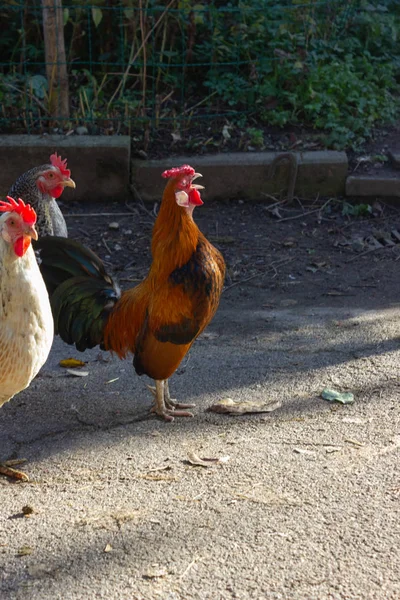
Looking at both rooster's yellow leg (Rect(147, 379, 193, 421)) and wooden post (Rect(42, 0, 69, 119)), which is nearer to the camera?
rooster's yellow leg (Rect(147, 379, 193, 421))

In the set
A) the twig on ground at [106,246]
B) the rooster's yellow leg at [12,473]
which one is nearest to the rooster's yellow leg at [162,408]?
the rooster's yellow leg at [12,473]

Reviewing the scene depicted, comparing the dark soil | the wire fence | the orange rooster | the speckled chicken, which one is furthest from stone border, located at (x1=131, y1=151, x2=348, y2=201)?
the orange rooster

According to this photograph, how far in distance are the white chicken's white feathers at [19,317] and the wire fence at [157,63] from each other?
4507 millimetres

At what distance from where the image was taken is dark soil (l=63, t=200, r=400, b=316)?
6.09m

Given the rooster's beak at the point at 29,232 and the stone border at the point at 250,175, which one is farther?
the stone border at the point at 250,175

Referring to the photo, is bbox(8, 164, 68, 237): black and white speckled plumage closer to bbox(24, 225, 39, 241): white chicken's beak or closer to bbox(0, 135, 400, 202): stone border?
bbox(24, 225, 39, 241): white chicken's beak

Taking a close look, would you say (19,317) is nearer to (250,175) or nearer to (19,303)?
(19,303)

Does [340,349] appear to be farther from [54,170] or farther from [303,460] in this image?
[54,170]

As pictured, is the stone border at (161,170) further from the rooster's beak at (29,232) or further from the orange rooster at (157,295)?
the rooster's beak at (29,232)

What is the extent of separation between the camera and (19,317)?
3.48 m

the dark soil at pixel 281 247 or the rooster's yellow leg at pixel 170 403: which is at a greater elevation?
the dark soil at pixel 281 247

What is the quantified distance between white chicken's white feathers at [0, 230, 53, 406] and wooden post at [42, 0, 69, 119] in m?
4.60

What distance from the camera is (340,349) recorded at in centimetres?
515

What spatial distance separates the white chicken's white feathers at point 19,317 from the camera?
3.42 m
